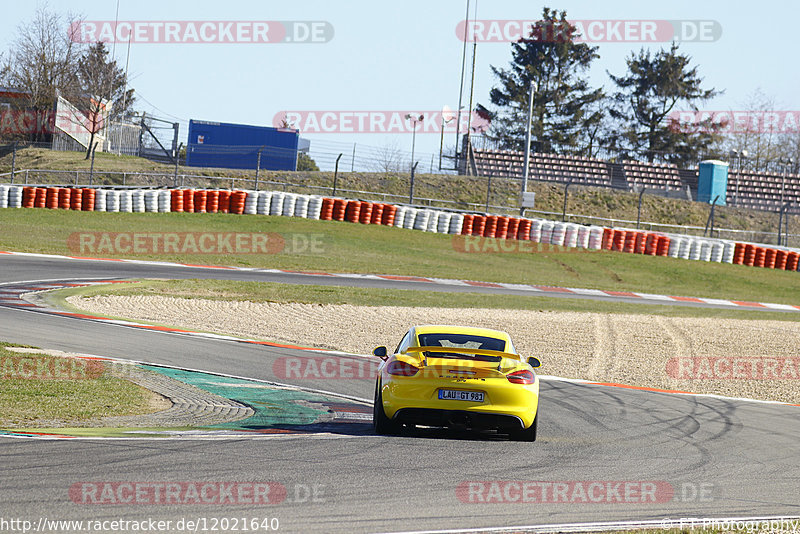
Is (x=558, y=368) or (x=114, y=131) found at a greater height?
(x=114, y=131)

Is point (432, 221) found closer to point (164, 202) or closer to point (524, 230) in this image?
point (524, 230)

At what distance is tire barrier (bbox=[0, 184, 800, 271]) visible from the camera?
33188 mm

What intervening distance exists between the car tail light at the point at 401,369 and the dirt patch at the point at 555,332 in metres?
6.75

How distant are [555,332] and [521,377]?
1077cm

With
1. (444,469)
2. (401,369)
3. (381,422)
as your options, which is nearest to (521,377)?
(401,369)

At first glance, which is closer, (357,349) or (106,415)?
(106,415)

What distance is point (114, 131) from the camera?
53375mm

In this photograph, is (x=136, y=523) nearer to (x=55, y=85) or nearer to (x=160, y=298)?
(x=160, y=298)

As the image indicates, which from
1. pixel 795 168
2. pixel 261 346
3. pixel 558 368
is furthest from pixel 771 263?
pixel 795 168

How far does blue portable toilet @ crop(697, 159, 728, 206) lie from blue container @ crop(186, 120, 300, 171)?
74.1 feet

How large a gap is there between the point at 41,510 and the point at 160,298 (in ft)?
50.9

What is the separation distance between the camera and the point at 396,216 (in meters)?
36.3

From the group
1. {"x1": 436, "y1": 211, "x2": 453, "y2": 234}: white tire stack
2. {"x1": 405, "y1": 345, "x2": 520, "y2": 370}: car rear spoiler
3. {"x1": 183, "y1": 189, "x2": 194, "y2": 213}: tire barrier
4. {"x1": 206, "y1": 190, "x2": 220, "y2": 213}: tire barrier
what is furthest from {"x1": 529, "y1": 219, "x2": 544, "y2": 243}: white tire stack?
{"x1": 405, "y1": 345, "x2": 520, "y2": 370}: car rear spoiler

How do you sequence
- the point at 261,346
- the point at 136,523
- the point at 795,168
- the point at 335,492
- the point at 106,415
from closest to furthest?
the point at 136,523
the point at 335,492
the point at 106,415
the point at 261,346
the point at 795,168
